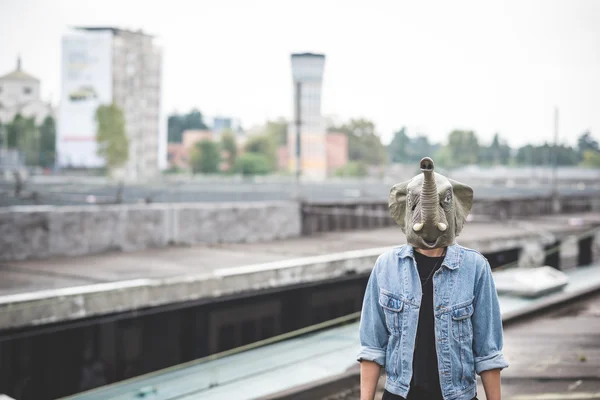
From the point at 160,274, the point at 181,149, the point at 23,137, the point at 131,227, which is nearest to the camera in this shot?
the point at 160,274

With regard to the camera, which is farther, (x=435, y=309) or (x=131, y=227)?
(x=131, y=227)

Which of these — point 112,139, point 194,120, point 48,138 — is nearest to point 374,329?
point 112,139

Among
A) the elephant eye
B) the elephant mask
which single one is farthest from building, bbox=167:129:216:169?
the elephant eye

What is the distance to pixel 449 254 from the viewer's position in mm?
2865

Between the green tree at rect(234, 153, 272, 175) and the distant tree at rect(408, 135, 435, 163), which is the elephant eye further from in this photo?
the distant tree at rect(408, 135, 435, 163)

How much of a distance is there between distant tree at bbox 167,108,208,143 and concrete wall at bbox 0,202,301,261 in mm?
140898

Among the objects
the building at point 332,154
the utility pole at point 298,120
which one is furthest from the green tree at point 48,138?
the utility pole at point 298,120

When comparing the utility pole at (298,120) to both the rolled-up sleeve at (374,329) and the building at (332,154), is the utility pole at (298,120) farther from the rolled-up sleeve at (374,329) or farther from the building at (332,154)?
the building at (332,154)

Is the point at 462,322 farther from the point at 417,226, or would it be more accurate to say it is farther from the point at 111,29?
the point at 111,29

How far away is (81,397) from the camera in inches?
239

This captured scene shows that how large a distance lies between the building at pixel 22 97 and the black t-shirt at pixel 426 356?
484ft

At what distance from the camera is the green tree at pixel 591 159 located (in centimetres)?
12316

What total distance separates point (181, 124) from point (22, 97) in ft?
115

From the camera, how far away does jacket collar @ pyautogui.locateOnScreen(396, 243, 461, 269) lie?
284 cm
